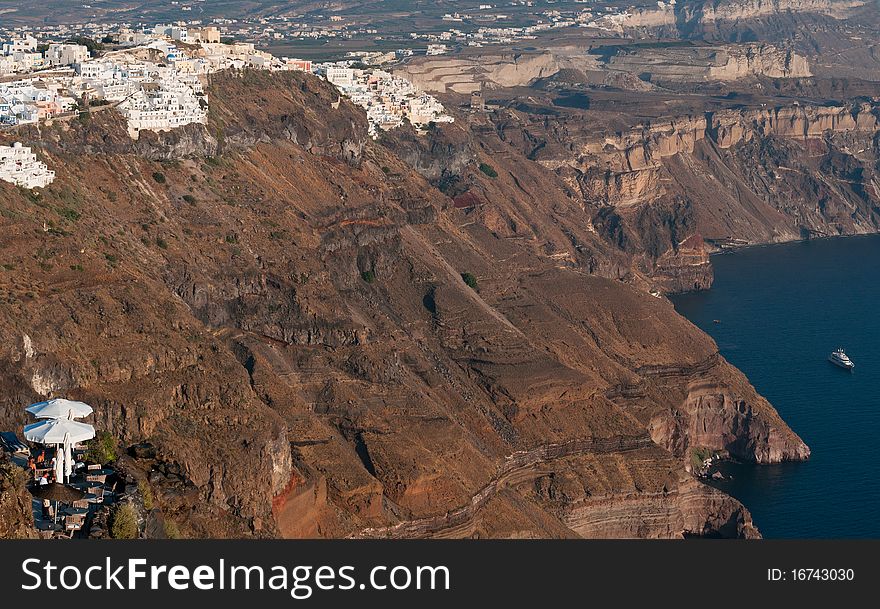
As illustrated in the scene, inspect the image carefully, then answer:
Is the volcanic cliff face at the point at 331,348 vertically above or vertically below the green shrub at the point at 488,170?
above

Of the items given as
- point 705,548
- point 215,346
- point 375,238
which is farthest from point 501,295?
point 705,548

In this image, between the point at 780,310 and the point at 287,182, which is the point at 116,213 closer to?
the point at 287,182

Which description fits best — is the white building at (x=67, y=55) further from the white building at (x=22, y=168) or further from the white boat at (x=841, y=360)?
the white boat at (x=841, y=360)

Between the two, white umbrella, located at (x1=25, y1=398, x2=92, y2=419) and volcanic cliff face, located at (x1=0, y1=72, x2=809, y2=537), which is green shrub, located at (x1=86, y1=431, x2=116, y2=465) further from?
white umbrella, located at (x1=25, y1=398, x2=92, y2=419)

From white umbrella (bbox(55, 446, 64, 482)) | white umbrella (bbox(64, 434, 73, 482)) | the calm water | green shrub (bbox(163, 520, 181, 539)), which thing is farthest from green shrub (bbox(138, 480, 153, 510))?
the calm water

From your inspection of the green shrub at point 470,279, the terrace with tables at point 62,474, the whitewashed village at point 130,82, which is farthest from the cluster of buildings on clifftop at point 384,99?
the terrace with tables at point 62,474

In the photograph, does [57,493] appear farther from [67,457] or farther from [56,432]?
[56,432]
